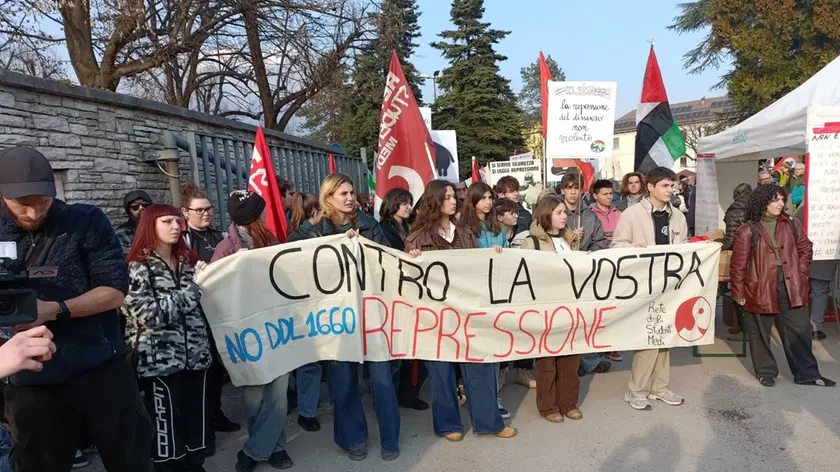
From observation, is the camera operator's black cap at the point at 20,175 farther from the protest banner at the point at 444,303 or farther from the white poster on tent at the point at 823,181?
the white poster on tent at the point at 823,181

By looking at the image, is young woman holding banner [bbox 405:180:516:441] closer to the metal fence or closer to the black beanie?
the black beanie

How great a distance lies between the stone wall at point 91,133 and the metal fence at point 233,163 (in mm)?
283

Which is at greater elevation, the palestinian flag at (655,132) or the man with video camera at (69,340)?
the palestinian flag at (655,132)

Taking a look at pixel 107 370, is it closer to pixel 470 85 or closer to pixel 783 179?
pixel 783 179

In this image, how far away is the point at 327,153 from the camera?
1273 cm

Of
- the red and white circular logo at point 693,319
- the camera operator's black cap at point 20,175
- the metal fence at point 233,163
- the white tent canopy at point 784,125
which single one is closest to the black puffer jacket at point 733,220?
the white tent canopy at point 784,125

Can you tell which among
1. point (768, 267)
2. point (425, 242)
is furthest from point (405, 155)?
Result: point (768, 267)

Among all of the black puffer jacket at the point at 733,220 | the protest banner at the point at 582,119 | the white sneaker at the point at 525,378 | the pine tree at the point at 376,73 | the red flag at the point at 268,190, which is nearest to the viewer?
the white sneaker at the point at 525,378

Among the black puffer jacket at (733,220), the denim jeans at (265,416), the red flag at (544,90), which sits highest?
the red flag at (544,90)

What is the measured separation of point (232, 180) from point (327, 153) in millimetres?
4913

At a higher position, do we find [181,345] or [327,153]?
[327,153]

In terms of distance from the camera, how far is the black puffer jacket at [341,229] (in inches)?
157

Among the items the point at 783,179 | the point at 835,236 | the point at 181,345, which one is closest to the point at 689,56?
the point at 783,179

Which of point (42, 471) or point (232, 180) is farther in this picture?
point (232, 180)
